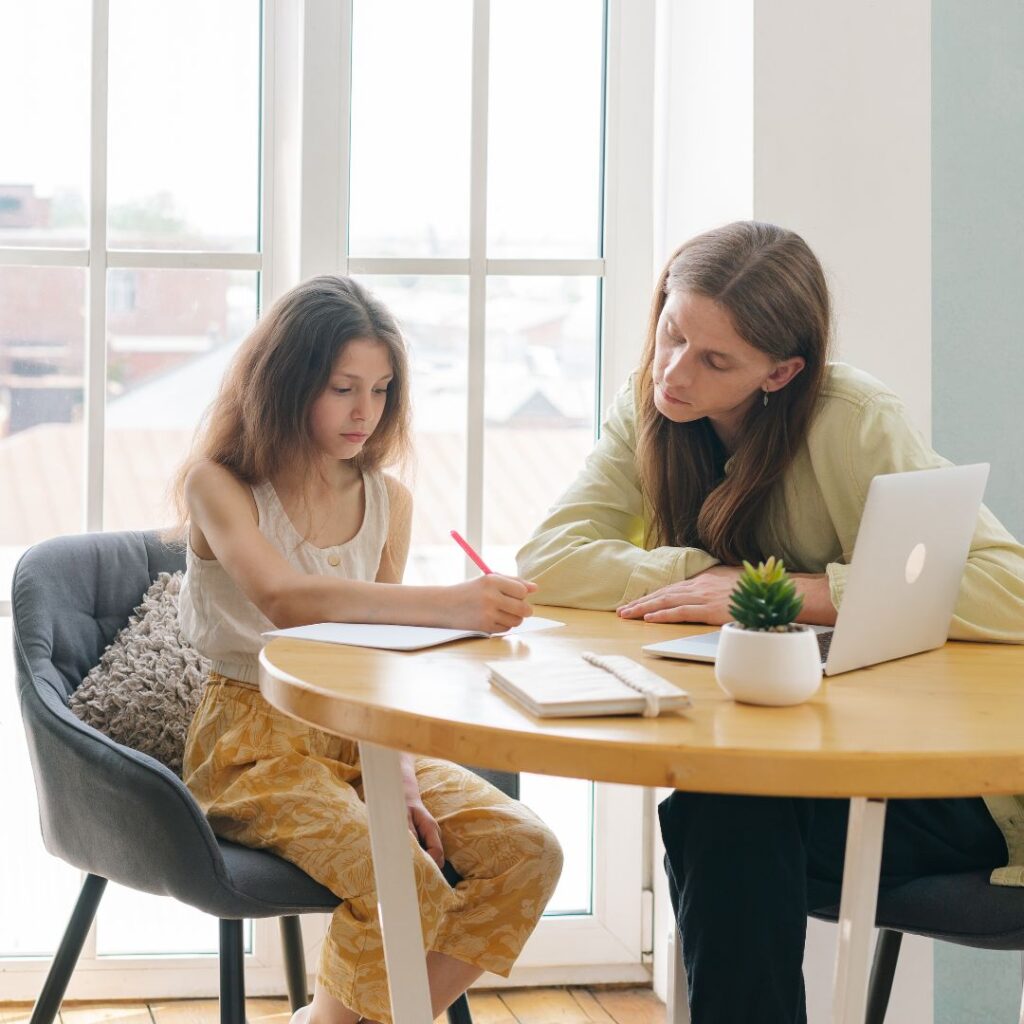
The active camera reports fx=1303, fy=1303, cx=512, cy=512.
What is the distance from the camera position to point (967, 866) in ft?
4.48

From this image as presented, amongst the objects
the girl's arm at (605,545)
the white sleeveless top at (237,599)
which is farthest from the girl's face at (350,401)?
the girl's arm at (605,545)

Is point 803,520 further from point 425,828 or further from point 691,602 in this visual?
point 425,828

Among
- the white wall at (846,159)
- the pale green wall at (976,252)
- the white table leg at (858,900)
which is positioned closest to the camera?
the white table leg at (858,900)

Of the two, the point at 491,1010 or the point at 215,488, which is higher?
the point at 215,488

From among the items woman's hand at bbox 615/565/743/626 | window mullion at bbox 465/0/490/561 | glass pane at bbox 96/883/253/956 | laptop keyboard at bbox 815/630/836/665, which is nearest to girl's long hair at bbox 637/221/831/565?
woman's hand at bbox 615/565/743/626

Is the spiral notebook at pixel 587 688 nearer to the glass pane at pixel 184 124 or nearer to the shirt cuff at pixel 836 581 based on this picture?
the shirt cuff at pixel 836 581

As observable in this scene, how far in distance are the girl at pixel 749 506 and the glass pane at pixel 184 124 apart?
0.87m

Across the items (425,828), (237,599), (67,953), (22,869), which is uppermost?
(237,599)

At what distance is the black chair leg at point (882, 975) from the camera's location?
5.14 ft

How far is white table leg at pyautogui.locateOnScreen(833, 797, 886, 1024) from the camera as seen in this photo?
101cm

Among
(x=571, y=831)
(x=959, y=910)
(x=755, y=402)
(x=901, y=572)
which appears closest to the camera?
(x=901, y=572)

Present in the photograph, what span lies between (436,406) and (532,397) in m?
0.18

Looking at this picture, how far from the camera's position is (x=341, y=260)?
224 centimetres

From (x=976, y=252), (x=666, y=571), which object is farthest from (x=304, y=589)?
(x=976, y=252)
